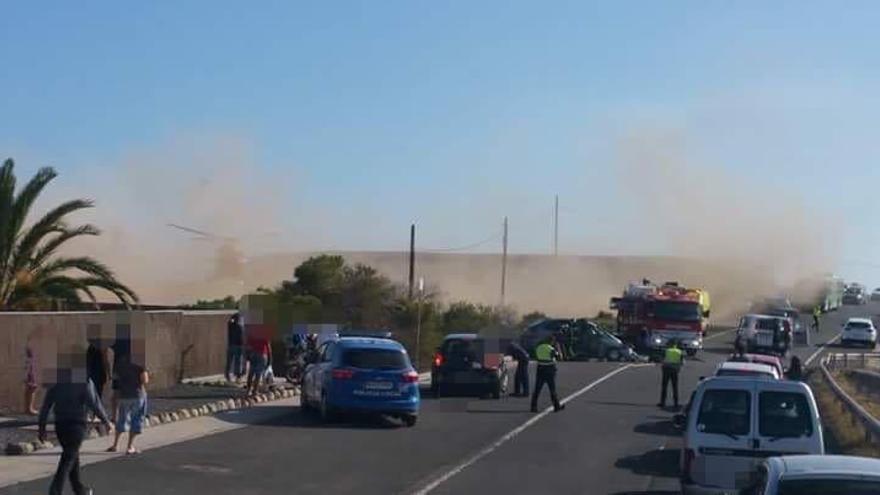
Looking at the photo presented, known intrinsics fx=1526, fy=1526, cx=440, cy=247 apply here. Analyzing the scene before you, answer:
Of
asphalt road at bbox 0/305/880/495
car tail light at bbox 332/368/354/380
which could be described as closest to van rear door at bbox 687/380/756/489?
asphalt road at bbox 0/305/880/495

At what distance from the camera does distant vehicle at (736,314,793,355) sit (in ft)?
196

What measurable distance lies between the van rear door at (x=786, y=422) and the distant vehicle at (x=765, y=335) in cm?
4194

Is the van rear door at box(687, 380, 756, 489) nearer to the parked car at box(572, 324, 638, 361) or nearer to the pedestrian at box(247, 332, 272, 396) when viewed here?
the pedestrian at box(247, 332, 272, 396)

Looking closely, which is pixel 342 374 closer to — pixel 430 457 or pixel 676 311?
pixel 430 457

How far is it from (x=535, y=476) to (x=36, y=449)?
662 cm

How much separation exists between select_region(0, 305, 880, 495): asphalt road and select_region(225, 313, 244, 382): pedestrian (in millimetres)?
3704

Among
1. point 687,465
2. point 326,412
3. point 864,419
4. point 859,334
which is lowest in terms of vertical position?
point 326,412

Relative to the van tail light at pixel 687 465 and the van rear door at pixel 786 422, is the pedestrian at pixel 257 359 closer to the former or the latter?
the van tail light at pixel 687 465

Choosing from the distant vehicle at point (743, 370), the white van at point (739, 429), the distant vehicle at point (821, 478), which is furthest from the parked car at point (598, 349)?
the distant vehicle at point (821, 478)

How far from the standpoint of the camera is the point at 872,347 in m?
75.7

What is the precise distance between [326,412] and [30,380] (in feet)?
19.3

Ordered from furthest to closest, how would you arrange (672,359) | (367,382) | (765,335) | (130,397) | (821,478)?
(765,335), (672,359), (367,382), (130,397), (821,478)

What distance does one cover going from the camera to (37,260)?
31266 mm

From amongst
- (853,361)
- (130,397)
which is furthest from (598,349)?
(130,397)
